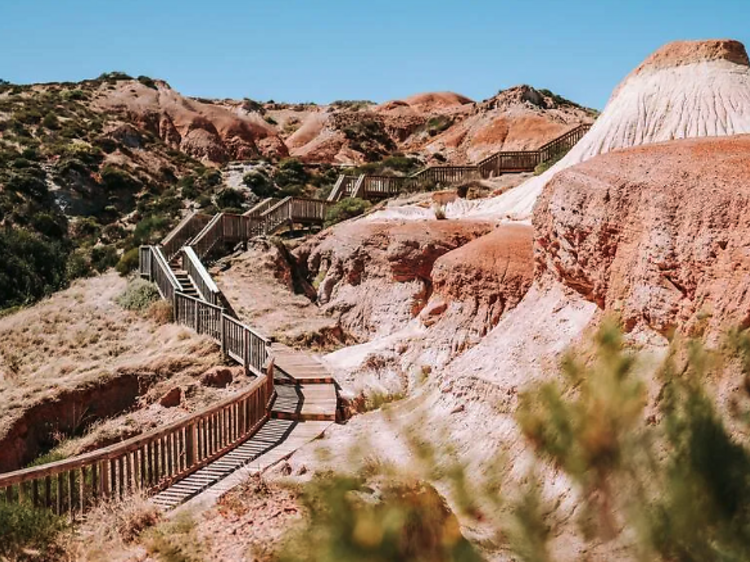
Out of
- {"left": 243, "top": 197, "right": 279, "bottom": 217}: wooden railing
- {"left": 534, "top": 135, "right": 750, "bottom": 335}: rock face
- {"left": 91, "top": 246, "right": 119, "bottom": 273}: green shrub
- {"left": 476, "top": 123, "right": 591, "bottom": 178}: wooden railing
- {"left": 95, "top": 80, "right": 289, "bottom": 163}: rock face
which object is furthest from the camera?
{"left": 95, "top": 80, "right": 289, "bottom": 163}: rock face

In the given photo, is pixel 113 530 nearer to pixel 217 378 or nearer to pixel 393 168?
pixel 217 378

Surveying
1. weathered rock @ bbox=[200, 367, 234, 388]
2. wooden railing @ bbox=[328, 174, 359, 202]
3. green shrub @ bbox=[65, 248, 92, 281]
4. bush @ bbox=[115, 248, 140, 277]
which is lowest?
weathered rock @ bbox=[200, 367, 234, 388]

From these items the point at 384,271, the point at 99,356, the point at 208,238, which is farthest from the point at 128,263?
the point at 384,271

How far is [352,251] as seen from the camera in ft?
77.1

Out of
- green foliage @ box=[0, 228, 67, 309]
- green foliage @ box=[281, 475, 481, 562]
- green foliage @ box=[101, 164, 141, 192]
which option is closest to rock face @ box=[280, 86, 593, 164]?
green foliage @ box=[101, 164, 141, 192]

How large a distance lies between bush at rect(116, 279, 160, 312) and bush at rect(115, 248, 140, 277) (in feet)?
8.89

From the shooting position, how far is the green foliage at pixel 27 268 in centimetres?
2983

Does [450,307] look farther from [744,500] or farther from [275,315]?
[744,500]

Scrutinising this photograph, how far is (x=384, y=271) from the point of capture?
22.3 meters

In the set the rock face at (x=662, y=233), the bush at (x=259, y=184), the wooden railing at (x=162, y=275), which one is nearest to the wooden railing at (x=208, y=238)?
the wooden railing at (x=162, y=275)

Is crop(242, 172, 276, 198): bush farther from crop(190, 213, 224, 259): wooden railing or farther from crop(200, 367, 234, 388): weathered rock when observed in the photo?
crop(200, 367, 234, 388): weathered rock

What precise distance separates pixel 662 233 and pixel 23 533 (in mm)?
7607

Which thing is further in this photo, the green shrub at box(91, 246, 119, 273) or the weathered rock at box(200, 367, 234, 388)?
the green shrub at box(91, 246, 119, 273)

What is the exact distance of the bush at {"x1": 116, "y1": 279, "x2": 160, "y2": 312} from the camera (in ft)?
76.9
